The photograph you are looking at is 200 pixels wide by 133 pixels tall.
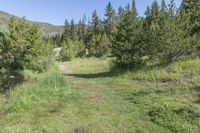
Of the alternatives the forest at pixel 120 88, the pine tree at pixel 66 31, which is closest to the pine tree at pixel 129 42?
the forest at pixel 120 88

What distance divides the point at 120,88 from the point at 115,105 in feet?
7.80

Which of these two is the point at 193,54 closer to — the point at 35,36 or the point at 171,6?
the point at 171,6

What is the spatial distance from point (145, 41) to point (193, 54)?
2883 millimetres

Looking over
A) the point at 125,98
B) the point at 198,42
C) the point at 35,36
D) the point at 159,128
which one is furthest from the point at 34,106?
the point at 198,42

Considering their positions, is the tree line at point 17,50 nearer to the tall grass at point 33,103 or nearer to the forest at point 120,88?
the forest at point 120,88

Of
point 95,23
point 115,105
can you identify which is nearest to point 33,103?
point 115,105

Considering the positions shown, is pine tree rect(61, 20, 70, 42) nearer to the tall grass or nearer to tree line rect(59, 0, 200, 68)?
tree line rect(59, 0, 200, 68)

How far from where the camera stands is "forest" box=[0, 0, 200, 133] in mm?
6265

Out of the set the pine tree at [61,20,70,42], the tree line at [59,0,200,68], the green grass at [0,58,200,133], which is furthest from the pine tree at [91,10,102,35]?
the green grass at [0,58,200,133]

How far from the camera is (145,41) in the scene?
1406cm

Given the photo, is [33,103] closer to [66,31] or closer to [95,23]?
[95,23]

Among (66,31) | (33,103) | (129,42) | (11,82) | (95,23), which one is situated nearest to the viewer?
(33,103)

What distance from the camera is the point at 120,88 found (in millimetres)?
10023

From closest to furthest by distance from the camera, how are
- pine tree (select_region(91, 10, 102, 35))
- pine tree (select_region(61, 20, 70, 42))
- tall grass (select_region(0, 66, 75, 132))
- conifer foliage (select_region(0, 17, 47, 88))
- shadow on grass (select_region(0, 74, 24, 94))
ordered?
tall grass (select_region(0, 66, 75, 132)), shadow on grass (select_region(0, 74, 24, 94)), conifer foliage (select_region(0, 17, 47, 88)), pine tree (select_region(91, 10, 102, 35)), pine tree (select_region(61, 20, 70, 42))
